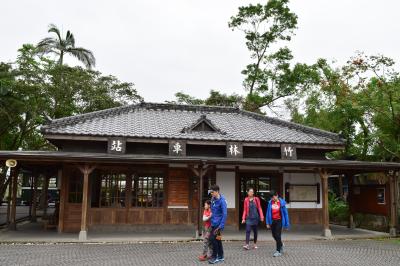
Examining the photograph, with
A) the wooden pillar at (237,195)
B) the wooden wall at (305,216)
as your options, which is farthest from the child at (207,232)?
the wooden wall at (305,216)

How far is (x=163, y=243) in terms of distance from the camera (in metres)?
11.6

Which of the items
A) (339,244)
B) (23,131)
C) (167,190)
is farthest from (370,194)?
(23,131)

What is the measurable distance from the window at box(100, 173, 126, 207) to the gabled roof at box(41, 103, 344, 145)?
162 cm

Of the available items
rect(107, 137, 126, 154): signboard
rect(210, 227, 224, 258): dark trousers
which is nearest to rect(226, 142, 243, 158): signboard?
rect(107, 137, 126, 154): signboard

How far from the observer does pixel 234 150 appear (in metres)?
14.9

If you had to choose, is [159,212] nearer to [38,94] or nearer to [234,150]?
[234,150]

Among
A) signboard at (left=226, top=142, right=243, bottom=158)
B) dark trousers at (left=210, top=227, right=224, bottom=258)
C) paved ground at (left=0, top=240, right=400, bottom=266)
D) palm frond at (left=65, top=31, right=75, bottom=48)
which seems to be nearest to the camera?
dark trousers at (left=210, top=227, right=224, bottom=258)

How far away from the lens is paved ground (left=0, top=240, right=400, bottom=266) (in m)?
8.84

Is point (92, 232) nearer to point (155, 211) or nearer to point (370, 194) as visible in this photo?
point (155, 211)

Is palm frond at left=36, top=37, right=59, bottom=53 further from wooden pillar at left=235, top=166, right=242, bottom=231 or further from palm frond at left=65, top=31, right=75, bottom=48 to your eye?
wooden pillar at left=235, top=166, right=242, bottom=231

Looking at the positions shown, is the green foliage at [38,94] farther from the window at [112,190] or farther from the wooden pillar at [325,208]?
the wooden pillar at [325,208]

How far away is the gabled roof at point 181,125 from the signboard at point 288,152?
0.24 m

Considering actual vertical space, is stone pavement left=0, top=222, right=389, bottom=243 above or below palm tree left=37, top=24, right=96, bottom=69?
below

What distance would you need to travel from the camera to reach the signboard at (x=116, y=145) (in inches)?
549
